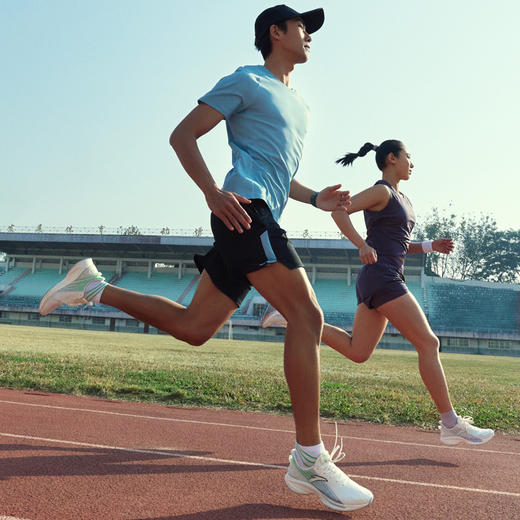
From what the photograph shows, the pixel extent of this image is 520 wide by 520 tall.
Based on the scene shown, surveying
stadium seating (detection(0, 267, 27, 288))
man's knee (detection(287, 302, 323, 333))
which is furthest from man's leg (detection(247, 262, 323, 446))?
stadium seating (detection(0, 267, 27, 288))

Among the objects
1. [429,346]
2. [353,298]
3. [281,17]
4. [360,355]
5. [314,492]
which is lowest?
[314,492]

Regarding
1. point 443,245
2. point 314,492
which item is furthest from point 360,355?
point 314,492

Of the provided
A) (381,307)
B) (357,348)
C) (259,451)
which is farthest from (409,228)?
(259,451)

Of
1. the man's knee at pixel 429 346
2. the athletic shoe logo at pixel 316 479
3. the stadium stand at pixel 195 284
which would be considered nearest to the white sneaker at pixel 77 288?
the athletic shoe logo at pixel 316 479

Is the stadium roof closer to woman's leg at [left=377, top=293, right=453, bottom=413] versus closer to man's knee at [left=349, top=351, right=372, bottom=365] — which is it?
man's knee at [left=349, top=351, right=372, bottom=365]

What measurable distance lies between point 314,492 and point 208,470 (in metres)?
0.82

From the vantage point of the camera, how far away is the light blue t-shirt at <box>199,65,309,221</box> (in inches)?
108

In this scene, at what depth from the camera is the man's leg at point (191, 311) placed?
10.3ft

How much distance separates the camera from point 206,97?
275 cm

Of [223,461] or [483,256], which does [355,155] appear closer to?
[223,461]

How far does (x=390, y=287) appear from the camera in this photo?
4.05 m

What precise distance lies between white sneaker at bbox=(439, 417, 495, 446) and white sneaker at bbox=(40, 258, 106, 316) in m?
2.58

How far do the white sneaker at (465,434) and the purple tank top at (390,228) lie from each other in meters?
1.28

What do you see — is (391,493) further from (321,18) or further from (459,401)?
(459,401)
